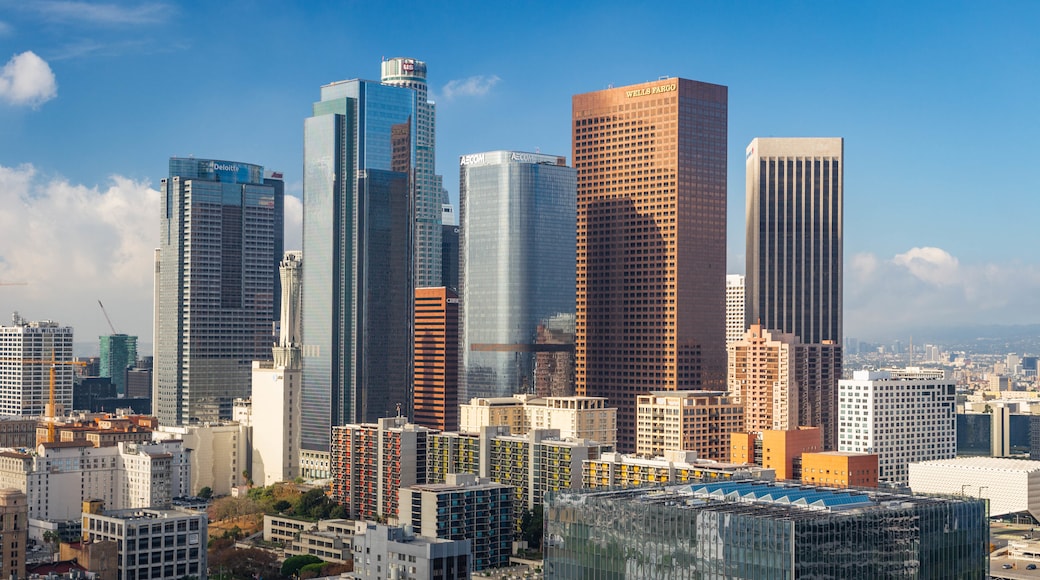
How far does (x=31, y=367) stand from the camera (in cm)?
13512

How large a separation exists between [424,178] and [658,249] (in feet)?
84.3

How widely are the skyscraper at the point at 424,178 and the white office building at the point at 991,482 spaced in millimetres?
51523

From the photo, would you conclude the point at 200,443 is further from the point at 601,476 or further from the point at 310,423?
the point at 601,476

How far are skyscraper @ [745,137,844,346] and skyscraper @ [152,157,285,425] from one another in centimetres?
5577

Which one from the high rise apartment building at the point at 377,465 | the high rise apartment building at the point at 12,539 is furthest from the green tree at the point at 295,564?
the high rise apartment building at the point at 12,539

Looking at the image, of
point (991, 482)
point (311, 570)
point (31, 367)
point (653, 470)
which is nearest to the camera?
point (311, 570)

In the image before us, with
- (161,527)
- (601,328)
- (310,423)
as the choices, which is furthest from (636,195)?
(161,527)

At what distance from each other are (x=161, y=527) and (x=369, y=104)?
189ft

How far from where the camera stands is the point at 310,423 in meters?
110

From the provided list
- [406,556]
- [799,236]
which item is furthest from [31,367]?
[406,556]

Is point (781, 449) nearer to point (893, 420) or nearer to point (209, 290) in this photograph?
point (893, 420)

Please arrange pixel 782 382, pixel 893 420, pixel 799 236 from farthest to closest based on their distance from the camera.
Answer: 1. pixel 799 236
2. pixel 782 382
3. pixel 893 420

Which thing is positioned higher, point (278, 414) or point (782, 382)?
point (782, 382)

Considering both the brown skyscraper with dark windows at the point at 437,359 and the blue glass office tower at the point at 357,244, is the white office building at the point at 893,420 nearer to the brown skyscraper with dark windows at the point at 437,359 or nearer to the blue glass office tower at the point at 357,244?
the brown skyscraper with dark windows at the point at 437,359
